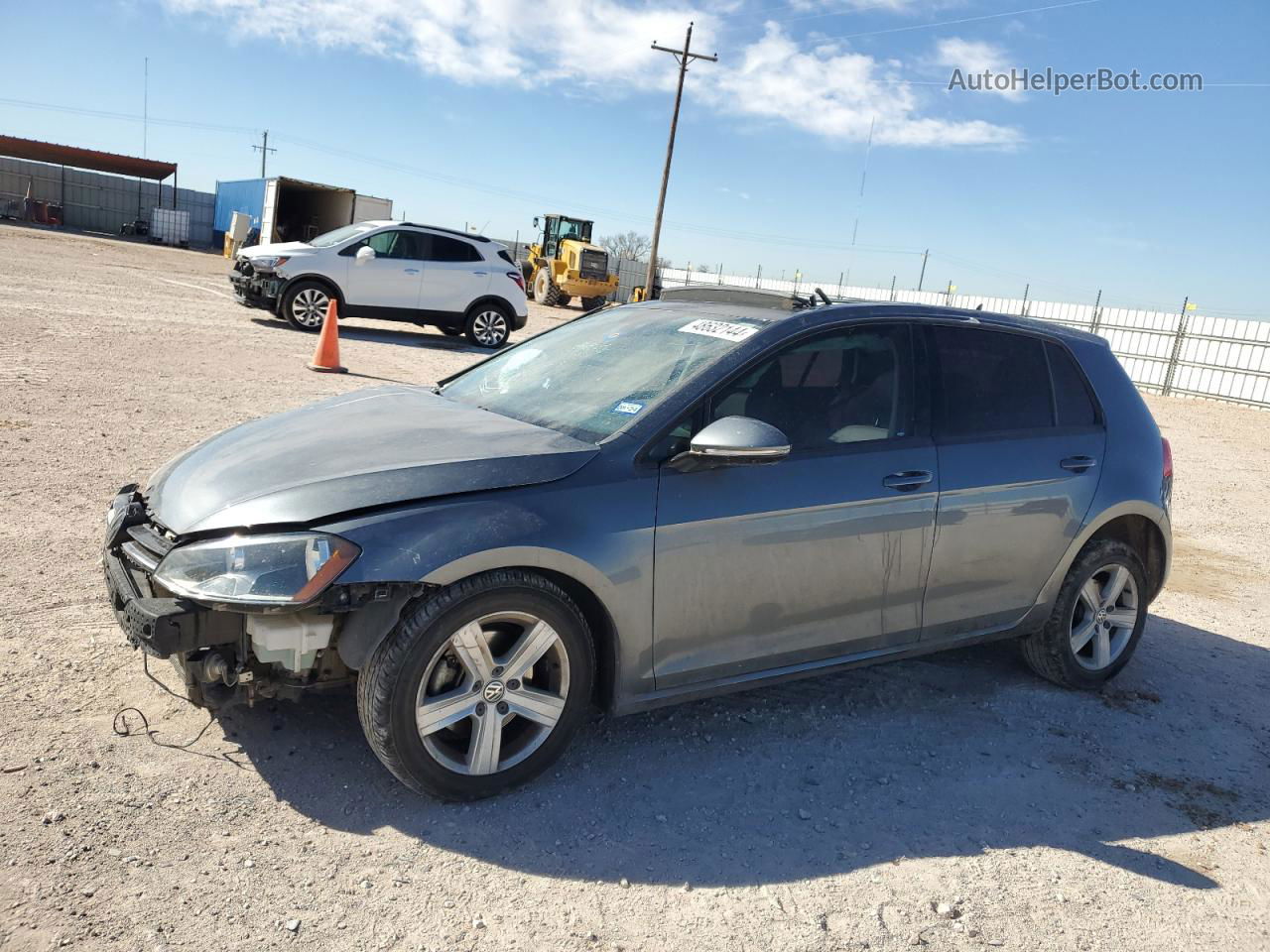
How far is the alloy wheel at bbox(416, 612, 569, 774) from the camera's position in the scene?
118 inches

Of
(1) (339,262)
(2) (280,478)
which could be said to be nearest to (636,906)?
(2) (280,478)

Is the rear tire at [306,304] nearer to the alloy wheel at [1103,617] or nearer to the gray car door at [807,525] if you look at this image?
the gray car door at [807,525]

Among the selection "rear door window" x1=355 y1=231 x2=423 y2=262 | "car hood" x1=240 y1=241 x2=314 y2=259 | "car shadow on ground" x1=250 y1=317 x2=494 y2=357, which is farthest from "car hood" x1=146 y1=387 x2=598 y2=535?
"rear door window" x1=355 y1=231 x2=423 y2=262

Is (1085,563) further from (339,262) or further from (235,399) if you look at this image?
(339,262)

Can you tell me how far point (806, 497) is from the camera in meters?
3.56

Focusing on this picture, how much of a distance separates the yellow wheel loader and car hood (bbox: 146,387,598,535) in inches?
1130

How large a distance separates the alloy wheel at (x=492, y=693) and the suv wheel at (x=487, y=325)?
14312mm

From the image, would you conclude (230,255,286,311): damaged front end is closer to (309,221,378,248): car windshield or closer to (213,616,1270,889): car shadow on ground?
(309,221,378,248): car windshield

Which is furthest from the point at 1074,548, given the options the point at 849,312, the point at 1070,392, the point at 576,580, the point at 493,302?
the point at 493,302

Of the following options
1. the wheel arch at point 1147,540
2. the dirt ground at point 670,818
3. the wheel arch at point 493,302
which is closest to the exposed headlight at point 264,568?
the dirt ground at point 670,818

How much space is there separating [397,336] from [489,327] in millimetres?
1687

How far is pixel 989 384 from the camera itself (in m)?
4.25

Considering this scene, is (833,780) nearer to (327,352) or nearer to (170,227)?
(327,352)

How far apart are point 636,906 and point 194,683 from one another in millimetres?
1488
